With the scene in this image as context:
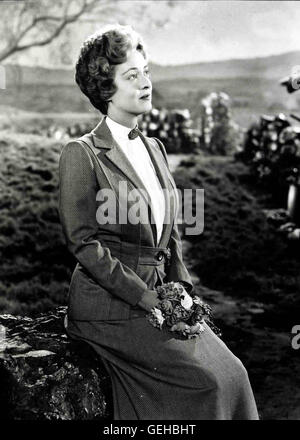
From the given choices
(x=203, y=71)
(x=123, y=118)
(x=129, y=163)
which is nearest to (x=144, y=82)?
(x=123, y=118)

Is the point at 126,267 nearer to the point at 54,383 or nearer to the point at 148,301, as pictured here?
the point at 148,301

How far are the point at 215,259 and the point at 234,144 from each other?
1.84 meters

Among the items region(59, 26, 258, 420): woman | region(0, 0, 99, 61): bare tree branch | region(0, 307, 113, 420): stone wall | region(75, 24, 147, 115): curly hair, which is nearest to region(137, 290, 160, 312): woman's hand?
region(59, 26, 258, 420): woman

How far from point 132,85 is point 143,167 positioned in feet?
1.11

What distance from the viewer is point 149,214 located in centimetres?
254

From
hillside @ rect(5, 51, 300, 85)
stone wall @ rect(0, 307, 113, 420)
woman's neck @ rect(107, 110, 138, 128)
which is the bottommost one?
stone wall @ rect(0, 307, 113, 420)

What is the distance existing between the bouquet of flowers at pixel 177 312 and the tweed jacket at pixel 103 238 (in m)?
0.08

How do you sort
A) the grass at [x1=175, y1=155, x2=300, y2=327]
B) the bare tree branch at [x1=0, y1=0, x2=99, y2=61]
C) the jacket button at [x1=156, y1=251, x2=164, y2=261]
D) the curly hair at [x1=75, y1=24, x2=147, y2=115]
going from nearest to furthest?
1. the curly hair at [x1=75, y1=24, x2=147, y2=115]
2. the jacket button at [x1=156, y1=251, x2=164, y2=261]
3. the grass at [x1=175, y1=155, x2=300, y2=327]
4. the bare tree branch at [x1=0, y1=0, x2=99, y2=61]

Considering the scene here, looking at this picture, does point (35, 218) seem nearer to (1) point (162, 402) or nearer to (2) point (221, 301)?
(2) point (221, 301)

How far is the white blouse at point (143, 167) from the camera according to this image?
2.58 meters

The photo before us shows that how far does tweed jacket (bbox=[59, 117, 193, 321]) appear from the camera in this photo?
241 cm

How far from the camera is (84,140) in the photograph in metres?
2.52

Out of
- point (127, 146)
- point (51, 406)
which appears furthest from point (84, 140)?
point (51, 406)

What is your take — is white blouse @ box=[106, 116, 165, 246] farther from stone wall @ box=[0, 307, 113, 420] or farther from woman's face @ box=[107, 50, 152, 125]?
stone wall @ box=[0, 307, 113, 420]
